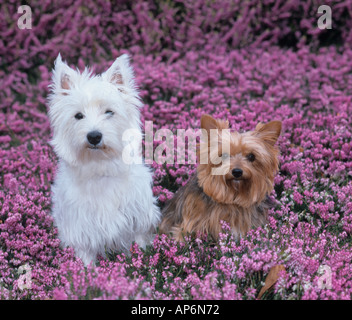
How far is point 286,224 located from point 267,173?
74 centimetres

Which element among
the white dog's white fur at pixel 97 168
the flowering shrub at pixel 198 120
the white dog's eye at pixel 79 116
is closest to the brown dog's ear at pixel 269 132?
the flowering shrub at pixel 198 120

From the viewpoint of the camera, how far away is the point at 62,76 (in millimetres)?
3977

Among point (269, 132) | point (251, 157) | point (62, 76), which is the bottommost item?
point (251, 157)

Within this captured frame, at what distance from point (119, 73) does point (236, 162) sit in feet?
4.45

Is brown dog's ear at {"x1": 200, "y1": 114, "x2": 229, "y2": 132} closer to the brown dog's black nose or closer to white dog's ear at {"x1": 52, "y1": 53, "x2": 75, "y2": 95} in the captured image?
the brown dog's black nose

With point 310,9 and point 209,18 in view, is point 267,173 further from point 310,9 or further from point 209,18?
point 310,9

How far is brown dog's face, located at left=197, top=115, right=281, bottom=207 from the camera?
396 cm

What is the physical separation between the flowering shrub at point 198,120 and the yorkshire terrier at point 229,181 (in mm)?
175

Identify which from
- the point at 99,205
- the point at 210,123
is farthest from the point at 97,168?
the point at 210,123

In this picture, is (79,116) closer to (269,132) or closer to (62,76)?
(62,76)

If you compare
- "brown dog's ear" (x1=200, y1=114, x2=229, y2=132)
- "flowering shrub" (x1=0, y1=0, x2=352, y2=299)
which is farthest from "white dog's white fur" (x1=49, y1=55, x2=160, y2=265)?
"brown dog's ear" (x1=200, y1=114, x2=229, y2=132)

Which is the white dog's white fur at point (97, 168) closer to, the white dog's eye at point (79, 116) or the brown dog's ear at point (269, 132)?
the white dog's eye at point (79, 116)
